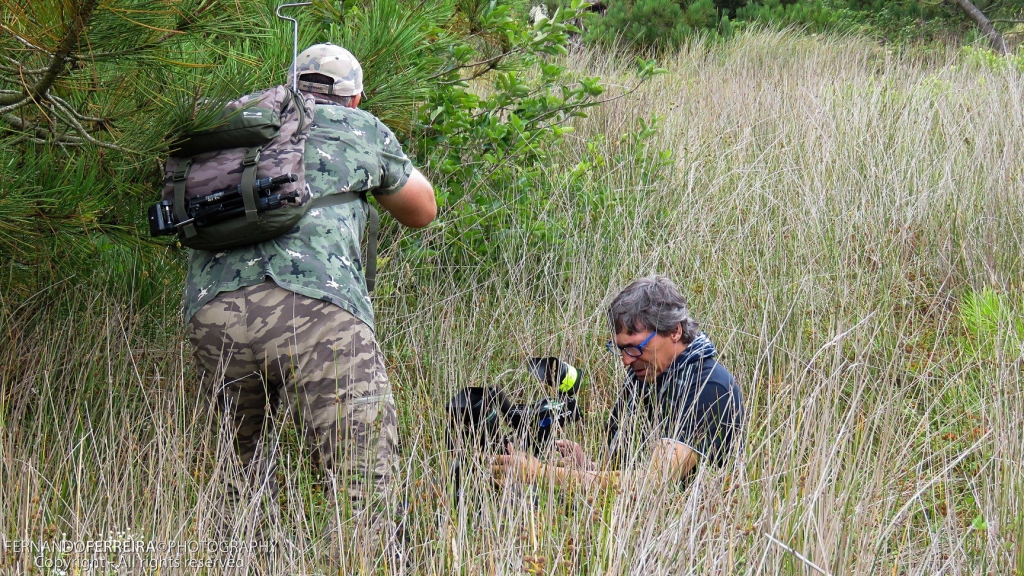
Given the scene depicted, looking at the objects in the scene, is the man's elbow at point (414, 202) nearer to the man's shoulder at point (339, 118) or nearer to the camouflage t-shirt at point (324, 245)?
the camouflage t-shirt at point (324, 245)

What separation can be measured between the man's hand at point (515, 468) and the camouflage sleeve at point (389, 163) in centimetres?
84

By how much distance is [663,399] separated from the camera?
276 cm

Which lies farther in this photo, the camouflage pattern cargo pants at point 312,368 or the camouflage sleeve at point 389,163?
the camouflage sleeve at point 389,163

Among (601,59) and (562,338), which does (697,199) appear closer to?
(562,338)

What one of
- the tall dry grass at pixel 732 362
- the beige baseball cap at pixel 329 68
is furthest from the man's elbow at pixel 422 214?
the tall dry grass at pixel 732 362

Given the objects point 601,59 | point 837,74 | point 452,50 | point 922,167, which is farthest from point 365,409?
point 601,59

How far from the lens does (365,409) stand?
8.27ft

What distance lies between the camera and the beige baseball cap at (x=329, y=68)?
2.64 metres

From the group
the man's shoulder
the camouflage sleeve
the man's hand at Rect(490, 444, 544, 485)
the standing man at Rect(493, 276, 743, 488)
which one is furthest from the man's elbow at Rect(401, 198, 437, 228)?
the man's hand at Rect(490, 444, 544, 485)

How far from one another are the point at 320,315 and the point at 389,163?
506 millimetres

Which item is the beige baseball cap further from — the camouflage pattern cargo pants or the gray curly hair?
the gray curly hair

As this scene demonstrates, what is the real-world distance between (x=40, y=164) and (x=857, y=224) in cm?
375

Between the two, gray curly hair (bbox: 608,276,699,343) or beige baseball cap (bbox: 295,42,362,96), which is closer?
beige baseball cap (bbox: 295,42,362,96)

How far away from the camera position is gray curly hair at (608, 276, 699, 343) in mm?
2771
